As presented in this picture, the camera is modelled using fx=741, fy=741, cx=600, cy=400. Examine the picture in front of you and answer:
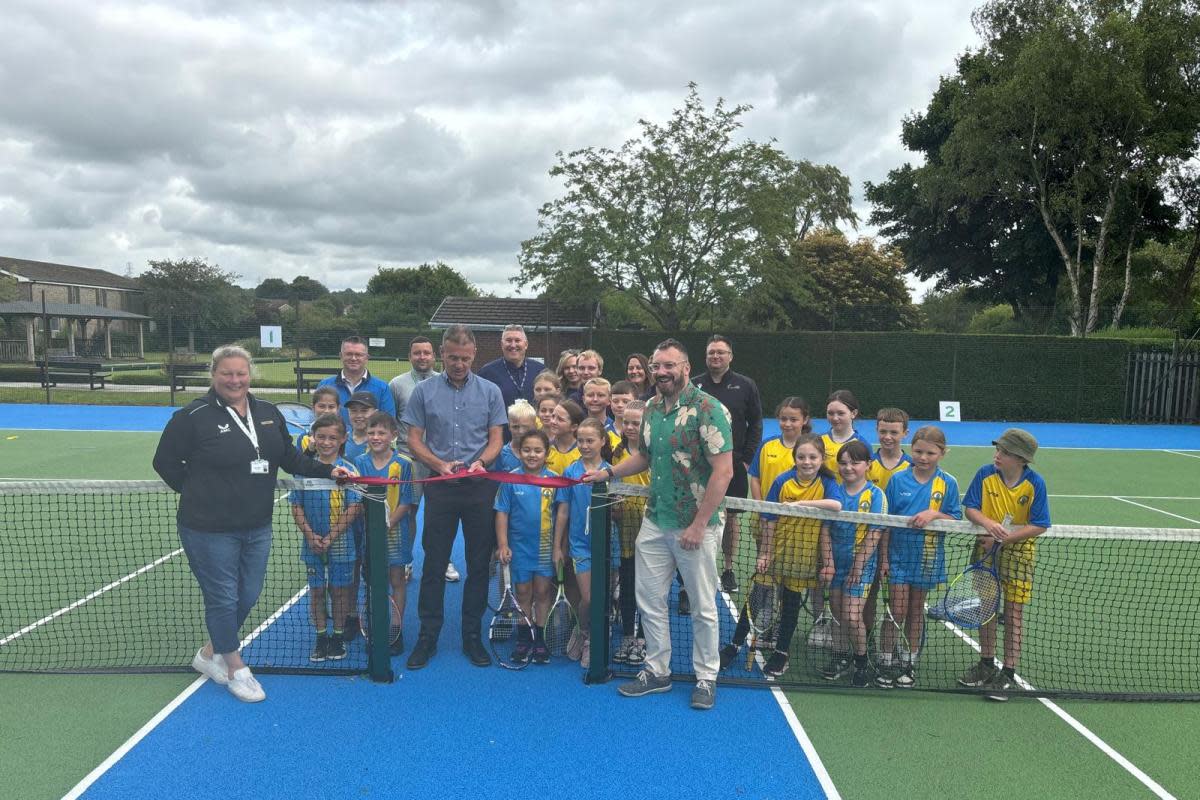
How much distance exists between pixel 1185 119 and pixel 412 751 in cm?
3029

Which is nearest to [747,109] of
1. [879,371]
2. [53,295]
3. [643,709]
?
[879,371]

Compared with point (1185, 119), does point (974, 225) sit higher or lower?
lower

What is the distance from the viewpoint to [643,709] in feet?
→ 14.6

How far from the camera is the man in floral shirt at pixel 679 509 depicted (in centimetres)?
421

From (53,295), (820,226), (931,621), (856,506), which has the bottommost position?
(931,621)

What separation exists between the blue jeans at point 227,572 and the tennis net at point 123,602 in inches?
17.5

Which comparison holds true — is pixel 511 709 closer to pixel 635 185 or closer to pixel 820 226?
pixel 635 185

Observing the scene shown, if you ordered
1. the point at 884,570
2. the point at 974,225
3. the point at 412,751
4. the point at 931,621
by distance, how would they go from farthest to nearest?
the point at 974,225
the point at 931,621
the point at 884,570
the point at 412,751

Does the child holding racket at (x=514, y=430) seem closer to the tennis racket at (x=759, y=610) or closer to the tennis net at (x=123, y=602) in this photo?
the tennis net at (x=123, y=602)

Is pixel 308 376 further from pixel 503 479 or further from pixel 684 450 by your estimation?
pixel 684 450

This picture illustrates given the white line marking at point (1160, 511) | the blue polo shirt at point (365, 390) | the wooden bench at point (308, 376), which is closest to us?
the blue polo shirt at point (365, 390)

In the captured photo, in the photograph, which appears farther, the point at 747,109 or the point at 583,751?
the point at 747,109

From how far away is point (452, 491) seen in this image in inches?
193

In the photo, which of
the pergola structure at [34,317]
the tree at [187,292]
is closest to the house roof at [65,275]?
the tree at [187,292]
